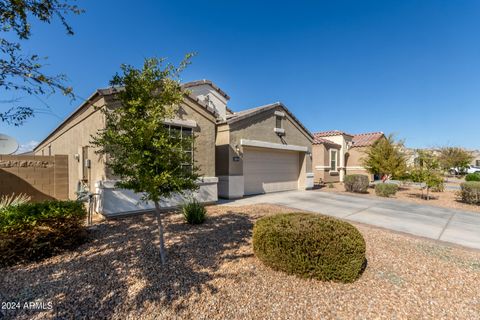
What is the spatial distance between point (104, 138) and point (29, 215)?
2.34 m

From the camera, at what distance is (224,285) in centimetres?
353

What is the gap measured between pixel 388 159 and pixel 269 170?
8.23m

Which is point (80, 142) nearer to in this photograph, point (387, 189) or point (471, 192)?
point (387, 189)

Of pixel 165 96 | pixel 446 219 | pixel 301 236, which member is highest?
pixel 165 96

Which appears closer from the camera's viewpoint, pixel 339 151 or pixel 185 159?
pixel 185 159

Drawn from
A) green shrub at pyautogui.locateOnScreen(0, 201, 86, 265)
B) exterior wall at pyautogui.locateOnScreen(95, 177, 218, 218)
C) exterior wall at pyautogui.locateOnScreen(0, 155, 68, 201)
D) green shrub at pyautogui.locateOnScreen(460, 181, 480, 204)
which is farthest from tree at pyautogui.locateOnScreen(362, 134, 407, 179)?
exterior wall at pyautogui.locateOnScreen(0, 155, 68, 201)

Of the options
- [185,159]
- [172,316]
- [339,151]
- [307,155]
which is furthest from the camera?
[339,151]

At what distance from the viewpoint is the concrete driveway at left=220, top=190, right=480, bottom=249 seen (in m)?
Result: 6.40

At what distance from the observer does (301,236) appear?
3748mm

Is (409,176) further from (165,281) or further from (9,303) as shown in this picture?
(9,303)

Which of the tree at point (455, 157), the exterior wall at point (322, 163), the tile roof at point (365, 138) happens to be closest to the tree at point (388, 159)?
the exterior wall at point (322, 163)

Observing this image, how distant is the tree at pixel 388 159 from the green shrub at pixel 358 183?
189 centimetres

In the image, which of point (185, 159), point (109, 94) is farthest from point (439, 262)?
point (109, 94)

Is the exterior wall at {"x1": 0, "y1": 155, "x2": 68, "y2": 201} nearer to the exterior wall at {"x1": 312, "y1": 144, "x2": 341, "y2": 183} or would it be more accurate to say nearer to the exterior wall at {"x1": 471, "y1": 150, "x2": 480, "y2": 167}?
the exterior wall at {"x1": 312, "y1": 144, "x2": 341, "y2": 183}
